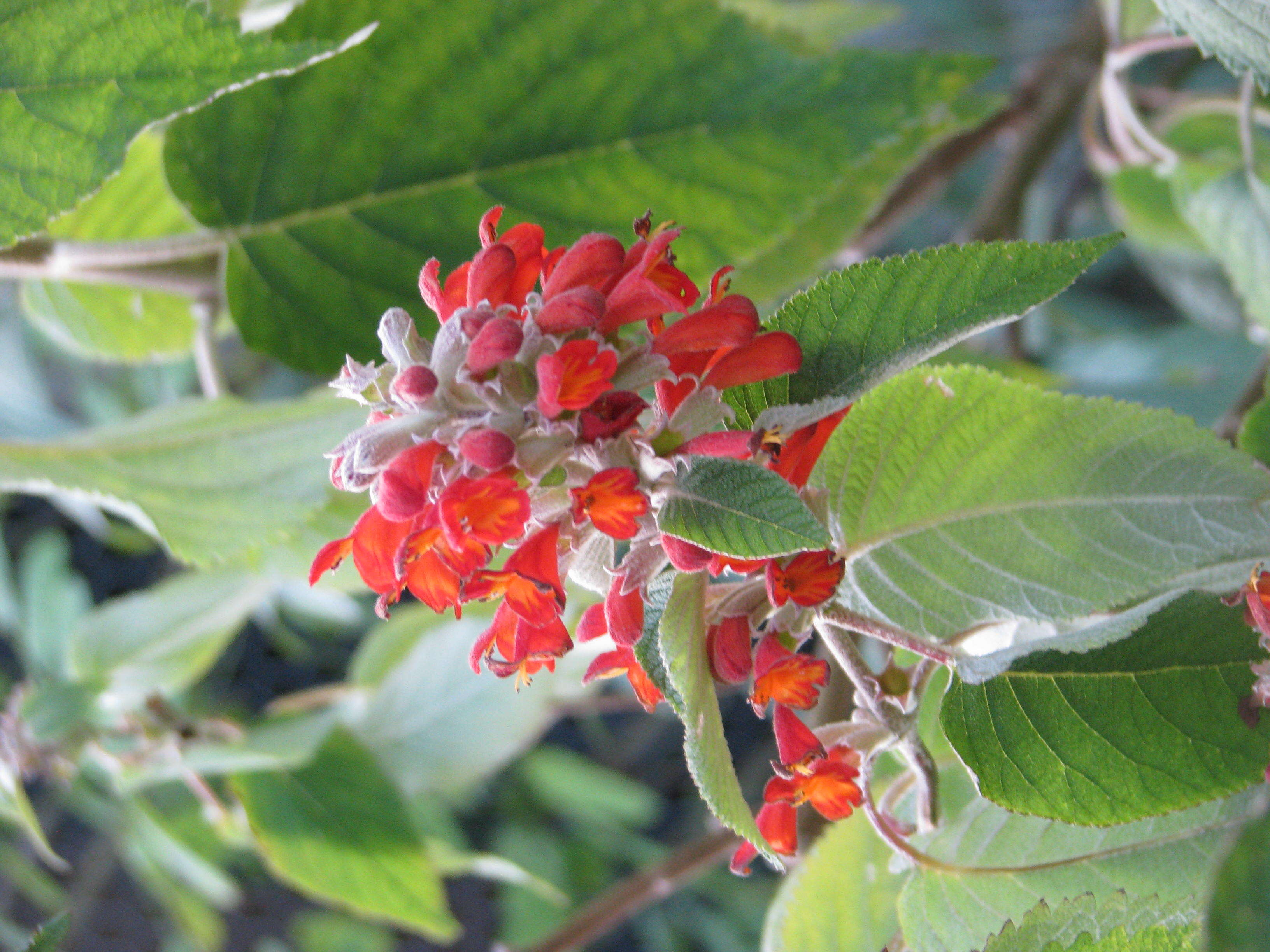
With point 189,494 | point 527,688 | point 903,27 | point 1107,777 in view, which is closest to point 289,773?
point 527,688

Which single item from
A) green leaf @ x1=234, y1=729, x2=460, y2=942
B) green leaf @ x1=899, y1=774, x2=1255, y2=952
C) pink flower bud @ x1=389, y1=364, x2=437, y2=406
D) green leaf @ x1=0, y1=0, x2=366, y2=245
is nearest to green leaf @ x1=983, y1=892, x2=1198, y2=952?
green leaf @ x1=899, y1=774, x2=1255, y2=952

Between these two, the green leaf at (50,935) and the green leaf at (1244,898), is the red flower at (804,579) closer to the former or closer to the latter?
the green leaf at (1244,898)

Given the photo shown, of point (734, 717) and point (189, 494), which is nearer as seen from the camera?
point (189, 494)

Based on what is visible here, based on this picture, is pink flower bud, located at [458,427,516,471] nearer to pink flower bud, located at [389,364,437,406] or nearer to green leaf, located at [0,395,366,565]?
pink flower bud, located at [389,364,437,406]

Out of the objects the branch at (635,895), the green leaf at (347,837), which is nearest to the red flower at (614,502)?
the branch at (635,895)

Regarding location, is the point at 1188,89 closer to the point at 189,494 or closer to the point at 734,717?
the point at 734,717

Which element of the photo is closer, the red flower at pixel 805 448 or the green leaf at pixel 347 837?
the red flower at pixel 805 448

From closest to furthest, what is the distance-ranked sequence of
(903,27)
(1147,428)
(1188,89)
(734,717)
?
(1147,428), (1188,89), (734,717), (903,27)
